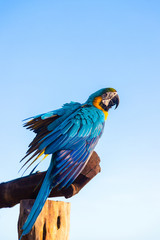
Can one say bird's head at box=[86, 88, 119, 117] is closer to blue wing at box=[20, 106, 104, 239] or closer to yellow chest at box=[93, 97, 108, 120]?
yellow chest at box=[93, 97, 108, 120]

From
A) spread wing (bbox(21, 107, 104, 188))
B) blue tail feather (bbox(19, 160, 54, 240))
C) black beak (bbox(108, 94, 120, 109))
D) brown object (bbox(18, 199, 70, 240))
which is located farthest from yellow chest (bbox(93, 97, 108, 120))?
brown object (bbox(18, 199, 70, 240))

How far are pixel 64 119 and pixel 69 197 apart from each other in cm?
77

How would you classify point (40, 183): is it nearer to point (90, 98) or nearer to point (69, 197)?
point (69, 197)

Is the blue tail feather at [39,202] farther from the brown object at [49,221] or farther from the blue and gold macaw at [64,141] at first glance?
the brown object at [49,221]


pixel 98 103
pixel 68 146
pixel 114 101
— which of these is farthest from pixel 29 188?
pixel 114 101

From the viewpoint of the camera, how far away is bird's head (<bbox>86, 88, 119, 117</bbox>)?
3.64m

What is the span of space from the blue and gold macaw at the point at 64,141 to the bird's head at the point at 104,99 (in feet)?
0.26

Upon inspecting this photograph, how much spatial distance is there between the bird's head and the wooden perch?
97cm

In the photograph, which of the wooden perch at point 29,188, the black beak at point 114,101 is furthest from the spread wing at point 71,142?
the black beak at point 114,101

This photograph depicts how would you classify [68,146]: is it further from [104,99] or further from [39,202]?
[104,99]

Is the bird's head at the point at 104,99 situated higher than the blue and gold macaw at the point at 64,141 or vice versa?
the bird's head at the point at 104,99

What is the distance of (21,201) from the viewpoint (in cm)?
264

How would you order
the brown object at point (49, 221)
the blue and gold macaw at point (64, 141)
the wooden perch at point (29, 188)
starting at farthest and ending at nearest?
the wooden perch at point (29, 188)
the blue and gold macaw at point (64, 141)
the brown object at point (49, 221)

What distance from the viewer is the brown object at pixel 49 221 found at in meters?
2.53
